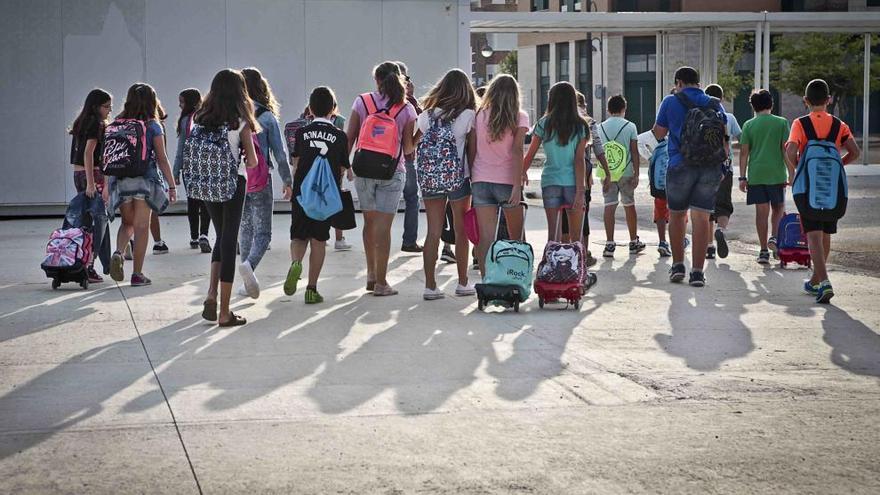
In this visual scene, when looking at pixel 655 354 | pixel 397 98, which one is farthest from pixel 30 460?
pixel 397 98

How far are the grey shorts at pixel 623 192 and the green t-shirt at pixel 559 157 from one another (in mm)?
2744

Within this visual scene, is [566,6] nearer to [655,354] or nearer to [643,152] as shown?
[643,152]

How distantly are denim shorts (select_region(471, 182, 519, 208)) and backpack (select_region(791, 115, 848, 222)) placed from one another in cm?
221

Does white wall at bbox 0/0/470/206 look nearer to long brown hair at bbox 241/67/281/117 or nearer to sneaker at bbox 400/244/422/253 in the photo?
sneaker at bbox 400/244/422/253

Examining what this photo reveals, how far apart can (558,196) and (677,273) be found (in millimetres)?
1288

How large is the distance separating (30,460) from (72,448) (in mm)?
221

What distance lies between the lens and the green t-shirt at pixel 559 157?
10.6 metres

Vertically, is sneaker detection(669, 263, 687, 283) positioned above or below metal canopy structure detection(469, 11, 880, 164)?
below

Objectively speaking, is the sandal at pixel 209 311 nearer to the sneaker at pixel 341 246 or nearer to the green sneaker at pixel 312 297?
the green sneaker at pixel 312 297

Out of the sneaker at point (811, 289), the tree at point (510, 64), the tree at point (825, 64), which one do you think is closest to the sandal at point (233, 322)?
the sneaker at point (811, 289)

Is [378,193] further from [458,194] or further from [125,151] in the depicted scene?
[125,151]

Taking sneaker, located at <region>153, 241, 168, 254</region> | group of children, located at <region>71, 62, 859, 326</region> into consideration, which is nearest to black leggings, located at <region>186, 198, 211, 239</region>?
sneaker, located at <region>153, 241, 168, 254</region>

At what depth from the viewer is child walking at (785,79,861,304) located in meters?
10.1

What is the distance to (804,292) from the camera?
10.6 meters
